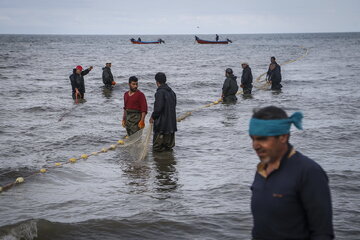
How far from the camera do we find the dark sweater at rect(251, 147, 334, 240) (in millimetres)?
2203

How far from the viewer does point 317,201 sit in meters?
2.20

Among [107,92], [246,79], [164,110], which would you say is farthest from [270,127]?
[107,92]

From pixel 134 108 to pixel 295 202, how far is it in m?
6.27

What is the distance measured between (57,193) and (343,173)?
177 inches

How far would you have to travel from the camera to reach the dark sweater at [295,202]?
86.7 inches

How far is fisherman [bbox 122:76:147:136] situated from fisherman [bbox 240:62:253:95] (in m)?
8.62

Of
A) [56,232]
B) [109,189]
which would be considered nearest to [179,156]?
[109,189]

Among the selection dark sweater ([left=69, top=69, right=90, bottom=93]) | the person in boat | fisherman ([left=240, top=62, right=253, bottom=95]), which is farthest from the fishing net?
the person in boat

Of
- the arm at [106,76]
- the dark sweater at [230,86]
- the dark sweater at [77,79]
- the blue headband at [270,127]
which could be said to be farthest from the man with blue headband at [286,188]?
the arm at [106,76]

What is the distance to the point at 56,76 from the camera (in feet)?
97.6

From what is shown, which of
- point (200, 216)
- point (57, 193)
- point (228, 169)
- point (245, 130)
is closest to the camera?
point (200, 216)

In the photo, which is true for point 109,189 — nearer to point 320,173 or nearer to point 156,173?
point 156,173

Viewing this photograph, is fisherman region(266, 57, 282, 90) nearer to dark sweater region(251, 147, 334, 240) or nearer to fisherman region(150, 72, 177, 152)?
fisherman region(150, 72, 177, 152)

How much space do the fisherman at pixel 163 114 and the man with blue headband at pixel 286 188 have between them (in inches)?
213
